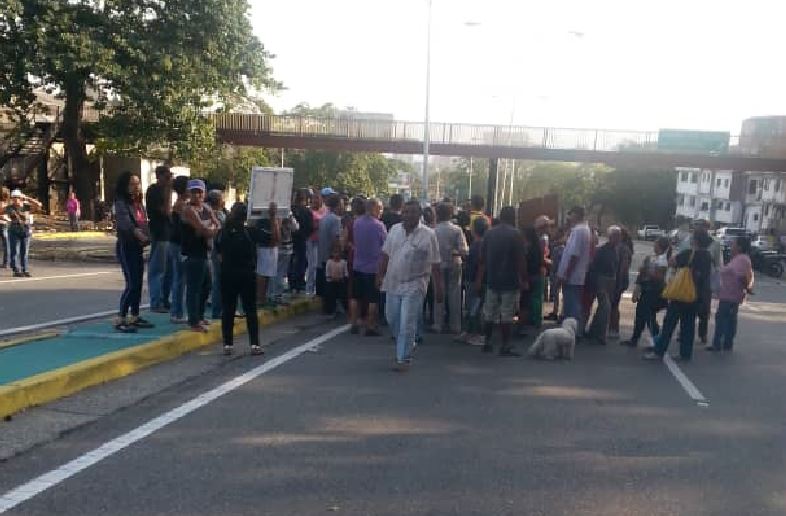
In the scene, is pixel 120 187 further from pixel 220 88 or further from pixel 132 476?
pixel 220 88

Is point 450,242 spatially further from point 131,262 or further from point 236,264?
point 131,262

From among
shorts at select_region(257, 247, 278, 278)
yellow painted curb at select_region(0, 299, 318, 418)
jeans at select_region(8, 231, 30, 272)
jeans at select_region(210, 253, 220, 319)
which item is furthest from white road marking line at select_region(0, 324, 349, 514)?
jeans at select_region(8, 231, 30, 272)

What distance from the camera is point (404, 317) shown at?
26.2ft

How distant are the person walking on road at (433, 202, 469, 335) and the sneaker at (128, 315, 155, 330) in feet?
12.0

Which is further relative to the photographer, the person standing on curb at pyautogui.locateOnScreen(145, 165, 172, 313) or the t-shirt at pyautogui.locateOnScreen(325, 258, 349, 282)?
the t-shirt at pyautogui.locateOnScreen(325, 258, 349, 282)

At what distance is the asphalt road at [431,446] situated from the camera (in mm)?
4594

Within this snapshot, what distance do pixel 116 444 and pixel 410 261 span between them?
3.58 meters

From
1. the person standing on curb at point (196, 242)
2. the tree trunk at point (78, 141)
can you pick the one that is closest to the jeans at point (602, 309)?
the person standing on curb at point (196, 242)

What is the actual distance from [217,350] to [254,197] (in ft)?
7.82

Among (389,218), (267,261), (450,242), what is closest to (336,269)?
(267,261)

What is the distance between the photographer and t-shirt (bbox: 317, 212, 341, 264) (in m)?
11.5

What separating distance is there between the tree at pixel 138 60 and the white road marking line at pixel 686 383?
22.6 meters

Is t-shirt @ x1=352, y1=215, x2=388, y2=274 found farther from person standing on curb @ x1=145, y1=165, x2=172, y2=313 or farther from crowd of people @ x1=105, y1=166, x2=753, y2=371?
person standing on curb @ x1=145, y1=165, x2=172, y2=313

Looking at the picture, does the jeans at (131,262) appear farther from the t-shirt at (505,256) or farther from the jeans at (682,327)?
the jeans at (682,327)
